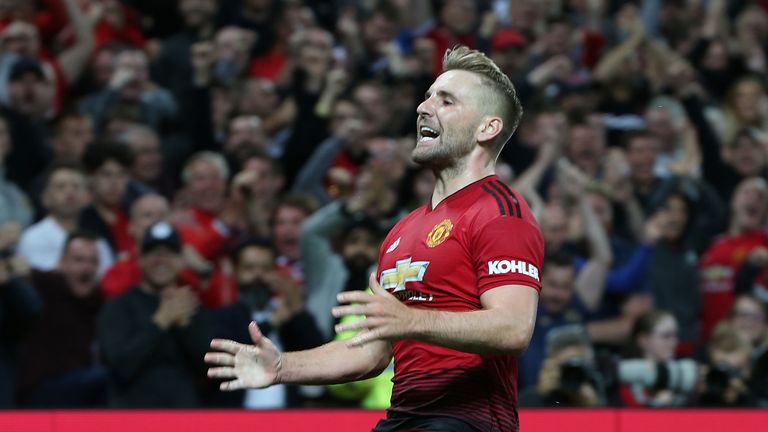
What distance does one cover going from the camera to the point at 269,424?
5891 millimetres

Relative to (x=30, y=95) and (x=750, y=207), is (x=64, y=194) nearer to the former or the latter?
(x=30, y=95)

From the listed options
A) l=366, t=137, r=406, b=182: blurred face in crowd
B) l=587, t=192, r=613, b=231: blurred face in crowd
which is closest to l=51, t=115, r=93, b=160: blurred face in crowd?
l=366, t=137, r=406, b=182: blurred face in crowd

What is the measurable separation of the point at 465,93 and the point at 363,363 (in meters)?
0.93

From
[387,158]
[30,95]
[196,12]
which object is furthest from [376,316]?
[196,12]

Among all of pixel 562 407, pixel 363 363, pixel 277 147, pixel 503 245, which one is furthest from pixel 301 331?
pixel 503 245

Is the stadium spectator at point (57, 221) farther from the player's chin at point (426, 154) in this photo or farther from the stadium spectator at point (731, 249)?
the stadium spectator at point (731, 249)

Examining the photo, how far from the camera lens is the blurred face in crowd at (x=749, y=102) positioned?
967 centimetres

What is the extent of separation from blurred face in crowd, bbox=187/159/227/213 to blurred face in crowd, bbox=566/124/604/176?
256cm

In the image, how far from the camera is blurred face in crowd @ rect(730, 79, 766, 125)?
9.67m

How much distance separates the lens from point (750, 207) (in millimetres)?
8453

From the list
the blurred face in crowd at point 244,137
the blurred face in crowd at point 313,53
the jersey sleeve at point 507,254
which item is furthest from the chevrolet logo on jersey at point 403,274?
the blurred face in crowd at point 313,53

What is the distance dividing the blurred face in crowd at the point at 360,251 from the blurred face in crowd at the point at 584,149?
2053 mm

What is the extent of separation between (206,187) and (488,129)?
4.21 m

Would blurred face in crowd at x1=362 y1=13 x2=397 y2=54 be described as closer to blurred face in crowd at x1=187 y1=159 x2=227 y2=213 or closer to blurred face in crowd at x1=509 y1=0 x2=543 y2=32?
blurred face in crowd at x1=509 y1=0 x2=543 y2=32
